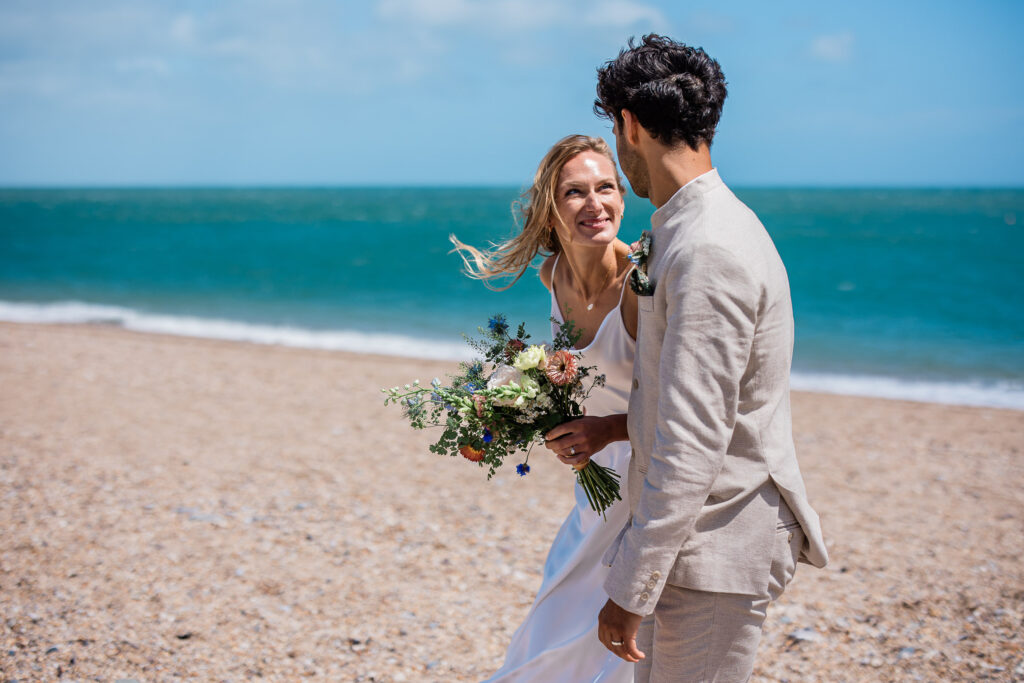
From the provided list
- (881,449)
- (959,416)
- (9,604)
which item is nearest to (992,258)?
(959,416)

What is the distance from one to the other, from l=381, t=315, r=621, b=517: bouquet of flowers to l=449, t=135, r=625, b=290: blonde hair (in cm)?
73

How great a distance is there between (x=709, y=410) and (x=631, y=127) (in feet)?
2.46

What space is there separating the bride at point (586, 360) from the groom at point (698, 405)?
884mm

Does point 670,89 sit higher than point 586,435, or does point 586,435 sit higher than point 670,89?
point 670,89

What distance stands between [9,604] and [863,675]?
488 cm

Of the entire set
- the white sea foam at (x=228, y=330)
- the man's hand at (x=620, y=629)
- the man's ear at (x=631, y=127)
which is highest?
the man's ear at (x=631, y=127)

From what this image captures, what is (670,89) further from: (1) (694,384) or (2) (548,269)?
(2) (548,269)

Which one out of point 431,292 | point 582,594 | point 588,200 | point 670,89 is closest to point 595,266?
point 588,200

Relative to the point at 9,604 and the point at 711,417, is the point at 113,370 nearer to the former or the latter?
the point at 9,604

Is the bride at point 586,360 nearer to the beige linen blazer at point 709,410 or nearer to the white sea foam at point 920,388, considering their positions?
the beige linen blazer at point 709,410

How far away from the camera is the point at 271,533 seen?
19.8 feet

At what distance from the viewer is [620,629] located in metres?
1.96

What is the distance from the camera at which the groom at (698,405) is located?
176 cm

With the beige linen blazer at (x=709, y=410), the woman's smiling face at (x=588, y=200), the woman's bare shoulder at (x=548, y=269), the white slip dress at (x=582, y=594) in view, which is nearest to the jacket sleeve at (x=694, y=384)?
the beige linen blazer at (x=709, y=410)
